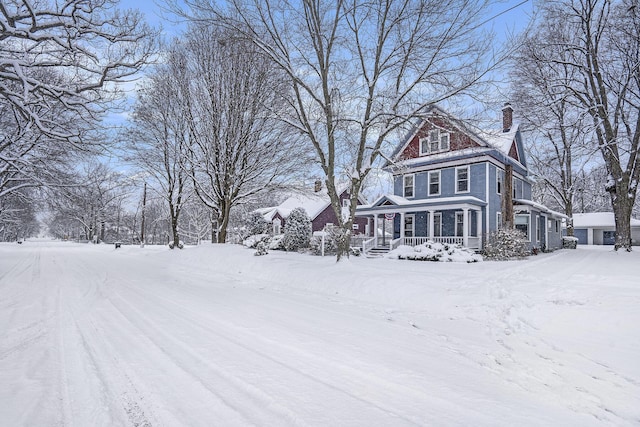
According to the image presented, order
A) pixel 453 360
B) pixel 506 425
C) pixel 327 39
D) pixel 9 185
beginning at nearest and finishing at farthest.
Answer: pixel 506 425 < pixel 453 360 < pixel 327 39 < pixel 9 185

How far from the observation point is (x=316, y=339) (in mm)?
4500

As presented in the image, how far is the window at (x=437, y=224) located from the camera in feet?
68.2

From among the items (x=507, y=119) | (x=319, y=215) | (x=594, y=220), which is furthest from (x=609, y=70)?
(x=594, y=220)

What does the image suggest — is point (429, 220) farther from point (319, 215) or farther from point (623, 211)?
→ point (319, 215)

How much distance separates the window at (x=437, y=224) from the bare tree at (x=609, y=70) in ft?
27.8

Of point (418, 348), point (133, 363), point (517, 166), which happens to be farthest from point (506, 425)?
point (517, 166)

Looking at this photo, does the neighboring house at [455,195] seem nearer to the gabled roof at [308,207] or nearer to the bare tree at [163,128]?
the gabled roof at [308,207]

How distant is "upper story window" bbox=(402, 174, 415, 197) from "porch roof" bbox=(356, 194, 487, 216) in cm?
63

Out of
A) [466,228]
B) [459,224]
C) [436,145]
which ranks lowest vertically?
[466,228]

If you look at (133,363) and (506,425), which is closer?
(506,425)

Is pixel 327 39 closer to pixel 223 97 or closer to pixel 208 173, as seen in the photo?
pixel 223 97

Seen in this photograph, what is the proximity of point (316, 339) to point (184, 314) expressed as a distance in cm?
256

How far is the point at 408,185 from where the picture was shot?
22.7 m

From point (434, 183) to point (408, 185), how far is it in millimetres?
1869
